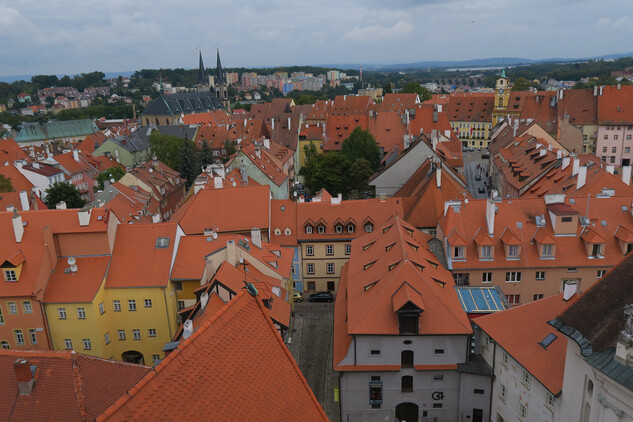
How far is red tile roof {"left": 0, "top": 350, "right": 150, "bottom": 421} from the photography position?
14.5 m

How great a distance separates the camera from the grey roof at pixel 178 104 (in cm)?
14075

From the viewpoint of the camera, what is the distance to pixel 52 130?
5207 inches

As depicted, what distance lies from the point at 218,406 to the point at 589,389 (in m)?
14.1

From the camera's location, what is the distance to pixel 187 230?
45062 mm

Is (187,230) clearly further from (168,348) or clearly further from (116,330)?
(168,348)

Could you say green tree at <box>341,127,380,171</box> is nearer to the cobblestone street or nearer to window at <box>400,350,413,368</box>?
the cobblestone street

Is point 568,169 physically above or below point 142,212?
above

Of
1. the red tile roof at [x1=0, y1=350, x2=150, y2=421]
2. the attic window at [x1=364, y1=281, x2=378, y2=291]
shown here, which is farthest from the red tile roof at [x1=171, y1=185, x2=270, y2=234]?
the red tile roof at [x1=0, y1=350, x2=150, y2=421]

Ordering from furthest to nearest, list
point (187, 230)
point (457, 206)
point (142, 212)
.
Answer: point (142, 212), point (187, 230), point (457, 206)

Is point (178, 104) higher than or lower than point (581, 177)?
higher

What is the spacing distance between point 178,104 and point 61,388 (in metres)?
138

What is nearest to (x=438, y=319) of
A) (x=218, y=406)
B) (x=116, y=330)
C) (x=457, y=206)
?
(x=457, y=206)

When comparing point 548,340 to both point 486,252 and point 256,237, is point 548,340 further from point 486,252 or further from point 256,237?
point 256,237

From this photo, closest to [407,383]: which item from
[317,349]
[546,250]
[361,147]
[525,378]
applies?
[525,378]
